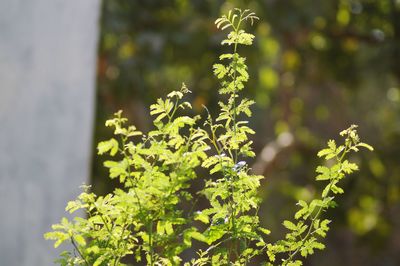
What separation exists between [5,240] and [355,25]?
4438mm

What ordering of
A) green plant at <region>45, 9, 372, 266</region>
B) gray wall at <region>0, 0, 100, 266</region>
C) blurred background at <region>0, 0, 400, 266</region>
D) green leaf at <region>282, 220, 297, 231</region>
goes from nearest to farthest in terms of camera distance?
green plant at <region>45, 9, 372, 266</region>
green leaf at <region>282, 220, 297, 231</region>
gray wall at <region>0, 0, 100, 266</region>
blurred background at <region>0, 0, 400, 266</region>

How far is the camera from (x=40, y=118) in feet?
15.8

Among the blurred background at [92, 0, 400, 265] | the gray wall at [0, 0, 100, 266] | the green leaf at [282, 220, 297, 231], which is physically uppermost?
the blurred background at [92, 0, 400, 265]

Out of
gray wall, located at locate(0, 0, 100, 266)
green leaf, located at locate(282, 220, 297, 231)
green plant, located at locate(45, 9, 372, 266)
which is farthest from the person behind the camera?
gray wall, located at locate(0, 0, 100, 266)

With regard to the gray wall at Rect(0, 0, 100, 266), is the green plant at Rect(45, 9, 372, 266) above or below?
below

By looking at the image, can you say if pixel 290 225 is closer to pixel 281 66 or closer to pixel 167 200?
pixel 167 200

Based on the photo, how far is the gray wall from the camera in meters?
4.70

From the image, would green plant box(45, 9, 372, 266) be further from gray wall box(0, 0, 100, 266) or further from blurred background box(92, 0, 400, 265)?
blurred background box(92, 0, 400, 265)

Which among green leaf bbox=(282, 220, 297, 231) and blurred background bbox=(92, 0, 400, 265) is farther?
blurred background bbox=(92, 0, 400, 265)

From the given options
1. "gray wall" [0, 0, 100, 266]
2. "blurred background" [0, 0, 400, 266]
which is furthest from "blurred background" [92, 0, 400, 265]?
"gray wall" [0, 0, 100, 266]

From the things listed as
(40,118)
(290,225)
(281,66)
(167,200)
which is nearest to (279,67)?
(281,66)

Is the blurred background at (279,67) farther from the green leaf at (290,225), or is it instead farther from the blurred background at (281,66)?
the green leaf at (290,225)

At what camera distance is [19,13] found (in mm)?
4762

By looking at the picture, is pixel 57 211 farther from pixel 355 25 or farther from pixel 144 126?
pixel 355 25
